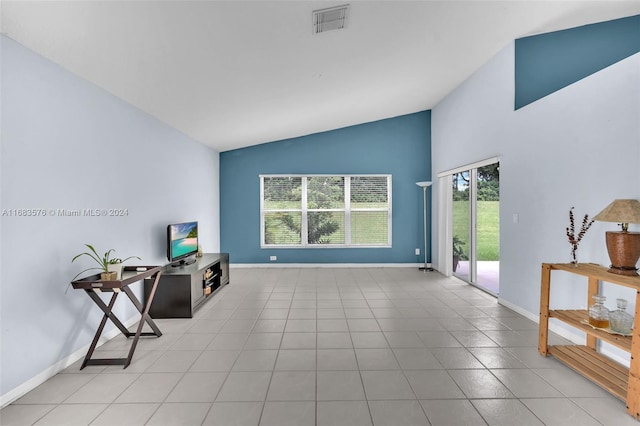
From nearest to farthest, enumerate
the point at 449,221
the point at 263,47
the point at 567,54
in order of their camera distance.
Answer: the point at 263,47, the point at 567,54, the point at 449,221

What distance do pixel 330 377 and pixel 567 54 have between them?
4.38 metres

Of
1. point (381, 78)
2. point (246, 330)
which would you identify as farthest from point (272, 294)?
point (381, 78)

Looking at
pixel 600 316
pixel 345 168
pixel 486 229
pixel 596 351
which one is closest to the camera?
pixel 600 316

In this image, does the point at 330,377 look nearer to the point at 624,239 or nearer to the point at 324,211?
the point at 624,239

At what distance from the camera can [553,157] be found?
128 inches

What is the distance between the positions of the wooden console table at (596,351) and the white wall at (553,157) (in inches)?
15.1

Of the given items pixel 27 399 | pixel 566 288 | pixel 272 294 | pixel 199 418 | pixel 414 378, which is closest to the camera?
pixel 199 418

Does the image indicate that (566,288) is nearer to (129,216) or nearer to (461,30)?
(461,30)

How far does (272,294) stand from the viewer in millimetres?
4762

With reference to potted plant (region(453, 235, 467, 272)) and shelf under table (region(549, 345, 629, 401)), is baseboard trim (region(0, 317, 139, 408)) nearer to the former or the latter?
shelf under table (region(549, 345, 629, 401))

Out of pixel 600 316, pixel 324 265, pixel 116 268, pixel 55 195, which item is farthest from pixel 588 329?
pixel 324 265

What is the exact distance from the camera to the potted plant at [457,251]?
558 cm

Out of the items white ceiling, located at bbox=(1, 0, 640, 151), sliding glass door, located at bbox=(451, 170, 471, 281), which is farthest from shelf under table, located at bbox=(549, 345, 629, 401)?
white ceiling, located at bbox=(1, 0, 640, 151)

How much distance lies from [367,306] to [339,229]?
2.80 metres
